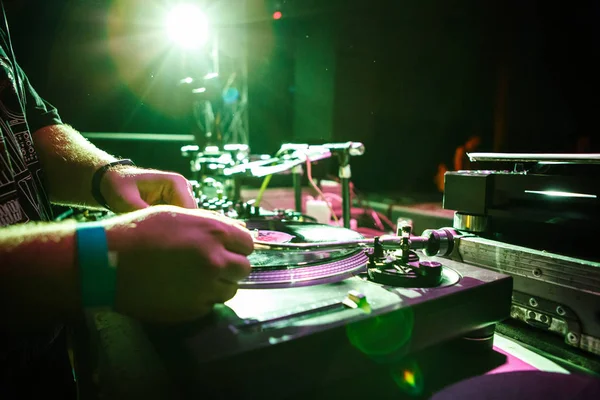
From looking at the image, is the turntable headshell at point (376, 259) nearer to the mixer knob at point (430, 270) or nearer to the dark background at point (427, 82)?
the mixer knob at point (430, 270)

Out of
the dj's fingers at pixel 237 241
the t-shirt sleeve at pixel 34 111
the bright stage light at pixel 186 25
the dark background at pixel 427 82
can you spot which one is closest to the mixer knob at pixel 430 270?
the dj's fingers at pixel 237 241

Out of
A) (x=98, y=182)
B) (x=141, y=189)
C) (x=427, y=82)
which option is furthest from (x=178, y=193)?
(x=427, y=82)

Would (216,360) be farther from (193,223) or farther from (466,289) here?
(466,289)

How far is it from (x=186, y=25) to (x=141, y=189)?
3.15m

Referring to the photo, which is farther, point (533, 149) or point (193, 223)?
point (533, 149)

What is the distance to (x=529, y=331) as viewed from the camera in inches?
32.0

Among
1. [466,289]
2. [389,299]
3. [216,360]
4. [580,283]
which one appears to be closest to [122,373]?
[216,360]

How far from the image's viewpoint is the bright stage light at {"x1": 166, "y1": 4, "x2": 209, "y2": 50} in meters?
3.53

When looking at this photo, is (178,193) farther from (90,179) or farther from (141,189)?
(90,179)

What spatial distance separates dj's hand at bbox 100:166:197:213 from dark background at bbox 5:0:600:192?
8.26 ft

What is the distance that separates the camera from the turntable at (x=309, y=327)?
452mm

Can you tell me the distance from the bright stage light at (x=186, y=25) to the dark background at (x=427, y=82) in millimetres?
229

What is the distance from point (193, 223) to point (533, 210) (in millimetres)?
795

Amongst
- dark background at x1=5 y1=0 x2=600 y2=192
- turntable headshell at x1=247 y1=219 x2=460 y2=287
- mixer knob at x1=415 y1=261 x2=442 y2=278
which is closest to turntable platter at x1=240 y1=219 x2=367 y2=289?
turntable headshell at x1=247 y1=219 x2=460 y2=287
